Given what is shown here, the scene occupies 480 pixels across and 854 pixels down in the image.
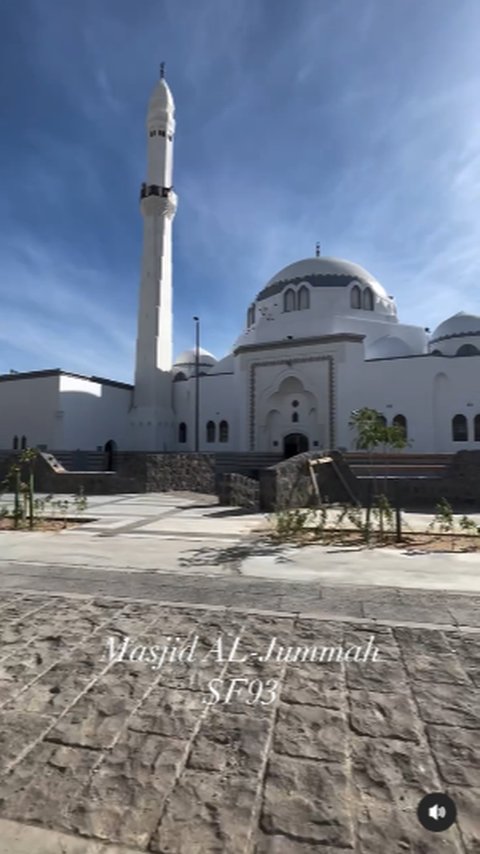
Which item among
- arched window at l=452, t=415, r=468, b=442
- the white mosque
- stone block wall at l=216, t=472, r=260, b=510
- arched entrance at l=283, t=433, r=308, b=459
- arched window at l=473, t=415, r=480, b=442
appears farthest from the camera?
arched entrance at l=283, t=433, r=308, b=459

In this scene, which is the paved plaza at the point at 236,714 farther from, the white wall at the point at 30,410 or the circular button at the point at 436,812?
the white wall at the point at 30,410

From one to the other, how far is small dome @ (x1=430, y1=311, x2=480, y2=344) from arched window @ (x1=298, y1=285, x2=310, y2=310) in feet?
29.5

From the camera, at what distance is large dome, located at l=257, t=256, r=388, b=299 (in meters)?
33.5

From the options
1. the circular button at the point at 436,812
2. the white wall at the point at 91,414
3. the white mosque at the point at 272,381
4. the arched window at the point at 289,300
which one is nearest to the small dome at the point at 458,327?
the white mosque at the point at 272,381

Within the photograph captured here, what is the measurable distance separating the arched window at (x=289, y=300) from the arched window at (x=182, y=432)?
35.9 ft

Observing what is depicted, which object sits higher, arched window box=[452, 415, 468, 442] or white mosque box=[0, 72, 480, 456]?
white mosque box=[0, 72, 480, 456]

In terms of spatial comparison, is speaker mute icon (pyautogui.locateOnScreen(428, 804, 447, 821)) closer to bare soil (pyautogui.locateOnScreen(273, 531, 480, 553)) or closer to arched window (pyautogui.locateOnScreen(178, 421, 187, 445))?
bare soil (pyautogui.locateOnScreen(273, 531, 480, 553))

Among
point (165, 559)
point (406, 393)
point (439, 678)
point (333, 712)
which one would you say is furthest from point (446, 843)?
point (406, 393)

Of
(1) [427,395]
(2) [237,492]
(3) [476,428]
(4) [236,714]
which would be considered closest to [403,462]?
(1) [427,395]

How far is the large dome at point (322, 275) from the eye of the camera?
33513 mm

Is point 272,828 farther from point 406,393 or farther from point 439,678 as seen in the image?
point 406,393

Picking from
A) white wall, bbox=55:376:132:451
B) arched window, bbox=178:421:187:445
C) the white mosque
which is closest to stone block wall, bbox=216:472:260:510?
the white mosque

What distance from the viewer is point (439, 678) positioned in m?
3.00

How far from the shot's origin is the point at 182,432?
108ft
